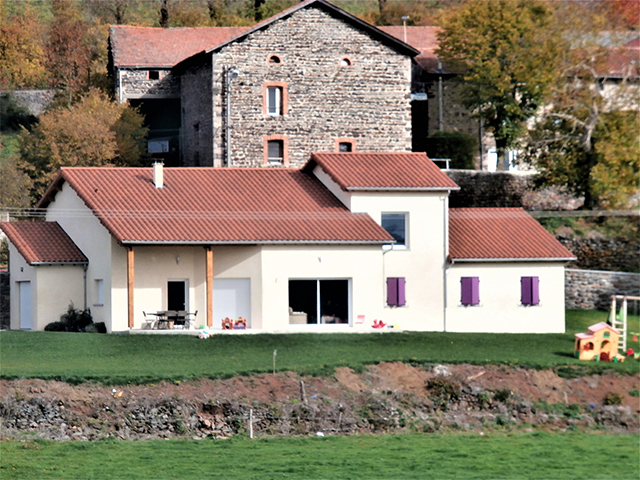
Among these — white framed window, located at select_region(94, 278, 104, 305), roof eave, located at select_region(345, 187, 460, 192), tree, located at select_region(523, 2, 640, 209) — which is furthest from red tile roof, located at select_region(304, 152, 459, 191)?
tree, located at select_region(523, 2, 640, 209)

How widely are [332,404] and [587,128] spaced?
82.2 feet

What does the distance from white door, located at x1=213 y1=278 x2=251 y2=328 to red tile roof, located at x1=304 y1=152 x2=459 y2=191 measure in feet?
16.8

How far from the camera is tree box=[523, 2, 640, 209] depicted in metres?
48.5

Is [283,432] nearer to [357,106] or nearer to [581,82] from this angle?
[357,106]

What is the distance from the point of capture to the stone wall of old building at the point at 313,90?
51.1 m

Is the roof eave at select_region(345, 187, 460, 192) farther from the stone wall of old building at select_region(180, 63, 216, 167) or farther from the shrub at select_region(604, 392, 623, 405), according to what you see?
the stone wall of old building at select_region(180, 63, 216, 167)

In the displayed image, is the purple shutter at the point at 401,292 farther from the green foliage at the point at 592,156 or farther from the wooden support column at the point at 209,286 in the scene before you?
the green foliage at the point at 592,156

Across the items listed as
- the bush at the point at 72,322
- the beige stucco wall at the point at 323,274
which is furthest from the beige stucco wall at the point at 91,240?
the beige stucco wall at the point at 323,274

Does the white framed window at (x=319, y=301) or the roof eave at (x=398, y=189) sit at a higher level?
the roof eave at (x=398, y=189)

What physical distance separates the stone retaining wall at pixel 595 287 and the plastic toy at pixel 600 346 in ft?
32.5

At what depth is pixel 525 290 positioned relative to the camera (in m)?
39.7

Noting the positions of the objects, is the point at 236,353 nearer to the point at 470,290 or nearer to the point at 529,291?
the point at 470,290

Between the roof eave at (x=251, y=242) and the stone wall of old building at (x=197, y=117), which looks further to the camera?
the stone wall of old building at (x=197, y=117)

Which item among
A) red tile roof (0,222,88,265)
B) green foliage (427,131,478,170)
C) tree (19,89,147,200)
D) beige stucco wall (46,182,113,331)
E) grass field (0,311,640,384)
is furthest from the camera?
green foliage (427,131,478,170)
